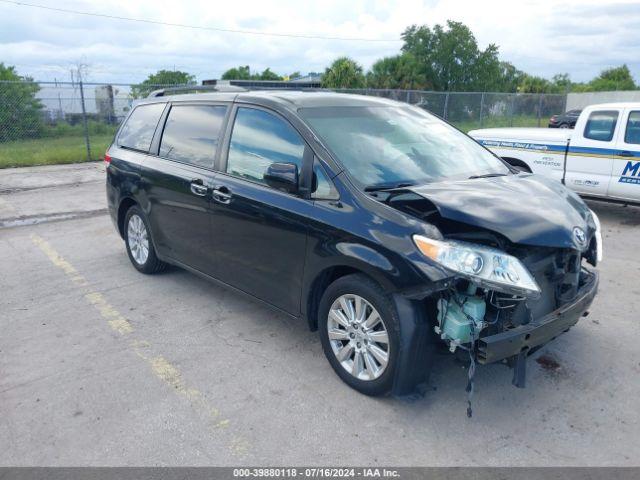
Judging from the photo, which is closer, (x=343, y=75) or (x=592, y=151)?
(x=592, y=151)

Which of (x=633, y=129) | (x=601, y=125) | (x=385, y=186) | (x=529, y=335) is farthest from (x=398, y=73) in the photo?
(x=529, y=335)

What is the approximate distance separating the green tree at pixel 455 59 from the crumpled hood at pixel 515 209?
147 feet

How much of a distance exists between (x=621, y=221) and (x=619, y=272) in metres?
2.91

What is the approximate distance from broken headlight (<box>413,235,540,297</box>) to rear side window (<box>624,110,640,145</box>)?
247 inches

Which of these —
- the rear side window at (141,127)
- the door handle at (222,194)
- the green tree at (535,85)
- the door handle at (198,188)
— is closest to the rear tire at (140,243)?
the rear side window at (141,127)

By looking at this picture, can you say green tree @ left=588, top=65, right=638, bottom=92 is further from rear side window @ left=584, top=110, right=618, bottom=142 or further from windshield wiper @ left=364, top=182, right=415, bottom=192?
windshield wiper @ left=364, top=182, right=415, bottom=192

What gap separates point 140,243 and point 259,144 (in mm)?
2300

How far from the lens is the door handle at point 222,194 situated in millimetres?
4250

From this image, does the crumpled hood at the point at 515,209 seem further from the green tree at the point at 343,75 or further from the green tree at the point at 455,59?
Answer: the green tree at the point at 455,59

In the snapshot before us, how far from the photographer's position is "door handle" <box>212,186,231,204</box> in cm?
425

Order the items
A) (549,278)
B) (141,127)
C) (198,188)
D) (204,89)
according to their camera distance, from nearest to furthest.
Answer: (549,278), (198,188), (204,89), (141,127)

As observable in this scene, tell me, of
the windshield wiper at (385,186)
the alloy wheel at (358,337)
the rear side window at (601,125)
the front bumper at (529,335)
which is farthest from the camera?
the rear side window at (601,125)

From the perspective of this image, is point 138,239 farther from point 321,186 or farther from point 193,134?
point 321,186

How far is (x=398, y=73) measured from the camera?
40.2 metres
